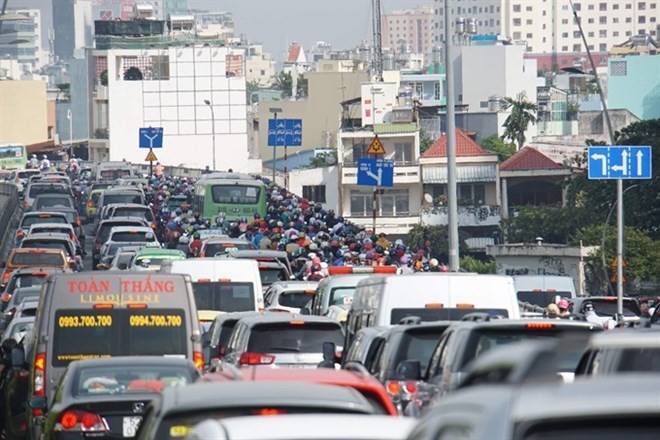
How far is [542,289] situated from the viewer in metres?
34.2

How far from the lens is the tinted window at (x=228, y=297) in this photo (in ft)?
84.3

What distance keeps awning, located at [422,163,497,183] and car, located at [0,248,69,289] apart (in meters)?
69.4

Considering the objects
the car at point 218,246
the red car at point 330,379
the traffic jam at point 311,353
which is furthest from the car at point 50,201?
the red car at point 330,379

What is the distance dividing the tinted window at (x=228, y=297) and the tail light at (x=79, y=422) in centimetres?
1232

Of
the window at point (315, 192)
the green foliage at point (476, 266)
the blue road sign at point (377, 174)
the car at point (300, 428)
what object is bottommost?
the green foliage at point (476, 266)

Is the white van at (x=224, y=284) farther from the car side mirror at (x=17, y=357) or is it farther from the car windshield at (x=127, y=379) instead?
the car windshield at (x=127, y=379)

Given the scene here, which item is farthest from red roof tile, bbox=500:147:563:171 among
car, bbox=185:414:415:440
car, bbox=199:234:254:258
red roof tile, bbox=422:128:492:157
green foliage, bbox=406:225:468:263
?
car, bbox=185:414:415:440

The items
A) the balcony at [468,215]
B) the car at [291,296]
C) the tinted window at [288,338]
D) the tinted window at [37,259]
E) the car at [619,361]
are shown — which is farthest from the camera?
the balcony at [468,215]

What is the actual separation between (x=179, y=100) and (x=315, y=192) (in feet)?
113

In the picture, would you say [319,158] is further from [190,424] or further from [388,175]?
[190,424]

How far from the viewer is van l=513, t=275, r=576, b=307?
33.5 metres

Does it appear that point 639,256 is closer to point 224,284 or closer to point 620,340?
point 224,284

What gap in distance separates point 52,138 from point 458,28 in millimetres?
52329

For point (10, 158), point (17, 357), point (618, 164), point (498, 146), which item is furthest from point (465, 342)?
point (498, 146)
